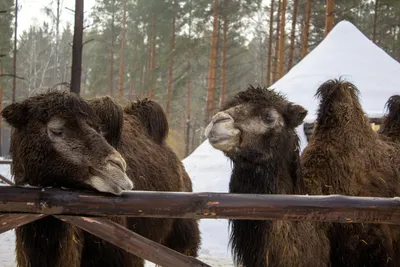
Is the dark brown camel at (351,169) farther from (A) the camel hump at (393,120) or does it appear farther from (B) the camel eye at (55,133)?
(B) the camel eye at (55,133)

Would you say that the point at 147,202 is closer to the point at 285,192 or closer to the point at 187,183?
the point at 285,192

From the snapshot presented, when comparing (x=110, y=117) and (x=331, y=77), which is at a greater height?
(x=331, y=77)

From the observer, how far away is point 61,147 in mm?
2912

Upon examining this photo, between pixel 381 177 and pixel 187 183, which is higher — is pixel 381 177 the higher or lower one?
the higher one

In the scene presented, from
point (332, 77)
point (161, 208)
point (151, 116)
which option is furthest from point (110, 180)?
point (332, 77)

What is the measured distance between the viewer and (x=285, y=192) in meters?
3.48

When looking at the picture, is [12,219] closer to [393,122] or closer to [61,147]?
[61,147]

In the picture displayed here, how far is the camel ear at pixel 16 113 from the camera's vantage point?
308cm

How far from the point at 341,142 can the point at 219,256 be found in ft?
15.4

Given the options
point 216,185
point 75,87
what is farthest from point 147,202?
point 216,185

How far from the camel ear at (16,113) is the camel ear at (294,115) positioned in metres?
1.93

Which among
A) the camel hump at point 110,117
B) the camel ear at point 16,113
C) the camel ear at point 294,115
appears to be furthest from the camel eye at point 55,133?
the camel ear at point 294,115

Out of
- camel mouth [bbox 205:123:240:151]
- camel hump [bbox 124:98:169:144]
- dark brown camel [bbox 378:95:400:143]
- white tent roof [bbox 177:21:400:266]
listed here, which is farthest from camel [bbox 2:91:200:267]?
white tent roof [bbox 177:21:400:266]

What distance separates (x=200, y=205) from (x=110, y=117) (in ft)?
4.49
